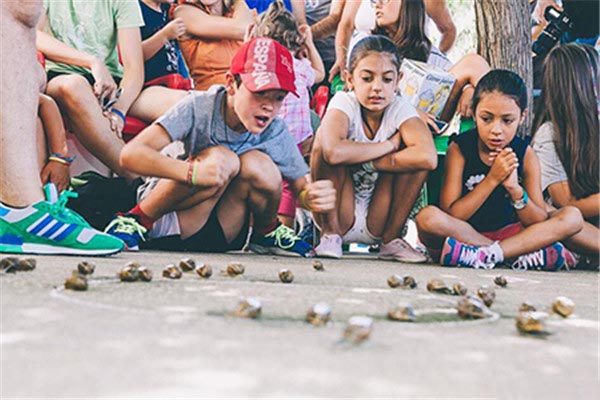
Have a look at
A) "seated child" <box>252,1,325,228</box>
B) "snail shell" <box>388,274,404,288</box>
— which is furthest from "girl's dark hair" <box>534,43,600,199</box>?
"snail shell" <box>388,274,404,288</box>

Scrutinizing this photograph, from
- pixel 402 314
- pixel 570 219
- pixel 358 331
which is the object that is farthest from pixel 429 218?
pixel 358 331

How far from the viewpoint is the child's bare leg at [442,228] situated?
3803 mm

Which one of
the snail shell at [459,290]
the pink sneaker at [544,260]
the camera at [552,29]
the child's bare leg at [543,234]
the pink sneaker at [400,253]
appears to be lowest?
the pink sneaker at [400,253]

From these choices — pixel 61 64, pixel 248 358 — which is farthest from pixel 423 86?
pixel 248 358

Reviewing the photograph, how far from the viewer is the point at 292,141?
3.81 metres

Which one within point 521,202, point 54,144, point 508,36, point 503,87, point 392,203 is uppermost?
point 508,36

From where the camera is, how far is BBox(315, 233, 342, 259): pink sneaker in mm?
3916

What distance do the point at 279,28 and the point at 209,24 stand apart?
451 millimetres

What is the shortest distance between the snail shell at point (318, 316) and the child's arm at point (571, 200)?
3.12 metres

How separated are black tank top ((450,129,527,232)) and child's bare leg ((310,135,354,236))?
23.4 inches

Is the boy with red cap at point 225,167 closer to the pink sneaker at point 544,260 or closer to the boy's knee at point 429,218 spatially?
the boy's knee at point 429,218

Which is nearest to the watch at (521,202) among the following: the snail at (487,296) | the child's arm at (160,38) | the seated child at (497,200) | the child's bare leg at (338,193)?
the seated child at (497,200)

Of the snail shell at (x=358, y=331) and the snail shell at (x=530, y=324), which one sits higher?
the snail shell at (x=358, y=331)

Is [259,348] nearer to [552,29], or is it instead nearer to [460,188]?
[460,188]
